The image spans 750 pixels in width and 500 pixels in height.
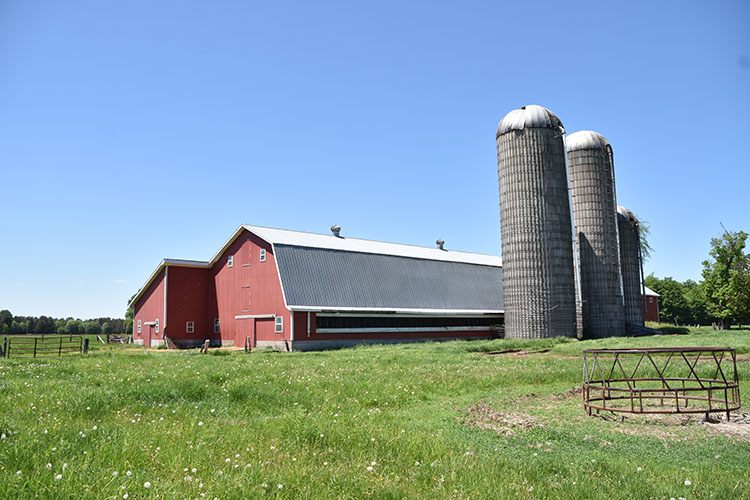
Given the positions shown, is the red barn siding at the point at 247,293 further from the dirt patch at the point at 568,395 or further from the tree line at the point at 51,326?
the tree line at the point at 51,326

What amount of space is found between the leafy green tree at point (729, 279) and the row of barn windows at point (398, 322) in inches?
1116

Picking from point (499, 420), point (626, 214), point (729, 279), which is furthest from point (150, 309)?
point (729, 279)

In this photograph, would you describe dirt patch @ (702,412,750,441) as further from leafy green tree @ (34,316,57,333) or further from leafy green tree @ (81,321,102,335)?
leafy green tree @ (34,316,57,333)

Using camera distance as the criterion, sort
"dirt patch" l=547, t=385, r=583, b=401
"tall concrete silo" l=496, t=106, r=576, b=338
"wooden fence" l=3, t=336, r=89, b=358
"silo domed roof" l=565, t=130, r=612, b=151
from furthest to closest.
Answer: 1. "silo domed roof" l=565, t=130, r=612, b=151
2. "tall concrete silo" l=496, t=106, r=576, b=338
3. "wooden fence" l=3, t=336, r=89, b=358
4. "dirt patch" l=547, t=385, r=583, b=401

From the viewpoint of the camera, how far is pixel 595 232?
4500 centimetres

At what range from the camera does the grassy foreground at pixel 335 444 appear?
20.1 ft

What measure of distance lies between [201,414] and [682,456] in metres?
8.35

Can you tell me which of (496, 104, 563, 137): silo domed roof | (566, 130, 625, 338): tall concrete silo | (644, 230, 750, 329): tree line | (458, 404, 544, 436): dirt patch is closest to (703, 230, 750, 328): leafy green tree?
(644, 230, 750, 329): tree line

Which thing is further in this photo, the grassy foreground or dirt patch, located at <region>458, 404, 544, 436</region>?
dirt patch, located at <region>458, 404, 544, 436</region>

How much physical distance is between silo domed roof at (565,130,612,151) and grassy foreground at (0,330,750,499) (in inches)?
1398

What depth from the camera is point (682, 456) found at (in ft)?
26.3

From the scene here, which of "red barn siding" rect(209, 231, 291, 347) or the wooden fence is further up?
"red barn siding" rect(209, 231, 291, 347)

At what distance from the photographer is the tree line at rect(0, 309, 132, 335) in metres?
92.8

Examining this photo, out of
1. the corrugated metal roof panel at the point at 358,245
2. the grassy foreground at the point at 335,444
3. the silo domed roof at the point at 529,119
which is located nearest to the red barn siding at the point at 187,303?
the corrugated metal roof panel at the point at 358,245
